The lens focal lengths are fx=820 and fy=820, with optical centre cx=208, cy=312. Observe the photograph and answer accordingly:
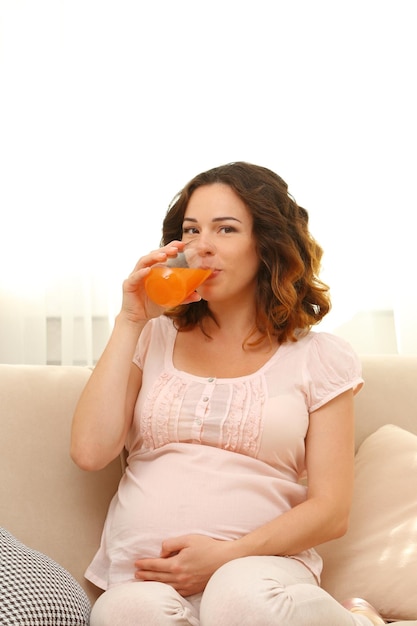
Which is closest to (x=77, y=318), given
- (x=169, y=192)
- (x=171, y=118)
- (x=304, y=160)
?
(x=169, y=192)

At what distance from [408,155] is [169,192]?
2.73ft

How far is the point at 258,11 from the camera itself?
2799 millimetres

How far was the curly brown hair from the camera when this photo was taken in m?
1.78

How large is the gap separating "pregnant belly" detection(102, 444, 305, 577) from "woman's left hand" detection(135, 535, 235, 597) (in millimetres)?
46

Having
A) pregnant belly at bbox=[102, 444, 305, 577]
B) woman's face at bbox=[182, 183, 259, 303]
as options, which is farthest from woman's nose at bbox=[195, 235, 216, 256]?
pregnant belly at bbox=[102, 444, 305, 577]

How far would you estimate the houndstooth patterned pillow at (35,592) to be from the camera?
1291 mm

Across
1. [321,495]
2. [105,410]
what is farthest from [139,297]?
[321,495]

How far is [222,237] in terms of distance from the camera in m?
1.74

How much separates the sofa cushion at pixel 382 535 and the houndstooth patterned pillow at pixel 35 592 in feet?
1.90

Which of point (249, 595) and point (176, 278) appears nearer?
point (249, 595)

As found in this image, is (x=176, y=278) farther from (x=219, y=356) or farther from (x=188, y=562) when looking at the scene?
(x=188, y=562)

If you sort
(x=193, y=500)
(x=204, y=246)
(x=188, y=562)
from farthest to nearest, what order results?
(x=204, y=246) → (x=193, y=500) → (x=188, y=562)

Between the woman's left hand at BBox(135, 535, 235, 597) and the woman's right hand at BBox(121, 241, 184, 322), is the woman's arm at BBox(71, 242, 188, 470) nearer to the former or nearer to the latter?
the woman's right hand at BBox(121, 241, 184, 322)

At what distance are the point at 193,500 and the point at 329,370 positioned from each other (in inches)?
15.5
